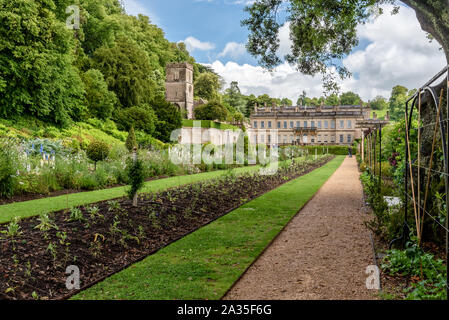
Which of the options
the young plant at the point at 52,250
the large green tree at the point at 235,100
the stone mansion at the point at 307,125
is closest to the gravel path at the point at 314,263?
the young plant at the point at 52,250

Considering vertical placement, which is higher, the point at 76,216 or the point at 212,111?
the point at 212,111

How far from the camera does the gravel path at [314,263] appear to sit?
3.15 meters

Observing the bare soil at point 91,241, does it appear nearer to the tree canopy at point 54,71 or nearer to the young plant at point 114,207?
the young plant at point 114,207

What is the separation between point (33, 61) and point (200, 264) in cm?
1850

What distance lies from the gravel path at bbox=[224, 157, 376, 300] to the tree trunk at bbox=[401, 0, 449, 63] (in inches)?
101

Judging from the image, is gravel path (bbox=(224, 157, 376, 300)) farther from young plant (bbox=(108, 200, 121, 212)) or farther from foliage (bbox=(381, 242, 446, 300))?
young plant (bbox=(108, 200, 121, 212))

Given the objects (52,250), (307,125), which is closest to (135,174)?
(52,250)

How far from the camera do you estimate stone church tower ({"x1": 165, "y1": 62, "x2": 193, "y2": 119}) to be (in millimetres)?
50534

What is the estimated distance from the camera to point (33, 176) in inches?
337

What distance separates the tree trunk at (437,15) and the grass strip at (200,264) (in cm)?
327

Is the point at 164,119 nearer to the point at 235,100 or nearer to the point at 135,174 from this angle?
the point at 135,174

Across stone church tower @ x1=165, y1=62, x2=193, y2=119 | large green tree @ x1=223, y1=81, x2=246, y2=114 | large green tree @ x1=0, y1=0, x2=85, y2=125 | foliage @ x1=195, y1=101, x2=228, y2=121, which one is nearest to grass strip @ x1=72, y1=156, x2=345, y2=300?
large green tree @ x1=0, y1=0, x2=85, y2=125

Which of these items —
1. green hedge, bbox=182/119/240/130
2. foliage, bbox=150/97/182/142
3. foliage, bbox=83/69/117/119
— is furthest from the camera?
green hedge, bbox=182/119/240/130

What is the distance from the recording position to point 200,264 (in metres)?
3.82
